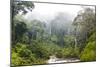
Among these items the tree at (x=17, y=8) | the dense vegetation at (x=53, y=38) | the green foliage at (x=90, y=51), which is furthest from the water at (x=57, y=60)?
the tree at (x=17, y=8)

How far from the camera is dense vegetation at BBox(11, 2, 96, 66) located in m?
2.25

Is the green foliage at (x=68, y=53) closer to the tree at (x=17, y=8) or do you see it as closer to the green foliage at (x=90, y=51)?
the green foliage at (x=90, y=51)

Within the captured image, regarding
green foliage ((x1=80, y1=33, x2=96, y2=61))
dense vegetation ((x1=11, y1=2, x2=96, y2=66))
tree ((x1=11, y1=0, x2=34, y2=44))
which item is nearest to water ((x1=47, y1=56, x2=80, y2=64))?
dense vegetation ((x1=11, y1=2, x2=96, y2=66))

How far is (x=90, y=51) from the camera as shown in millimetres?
2586

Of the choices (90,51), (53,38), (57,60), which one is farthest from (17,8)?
(90,51)

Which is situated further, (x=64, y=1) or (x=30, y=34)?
(x=64, y=1)

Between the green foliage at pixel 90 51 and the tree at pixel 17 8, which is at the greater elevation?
the tree at pixel 17 8

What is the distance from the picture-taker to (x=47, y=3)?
2.37 m

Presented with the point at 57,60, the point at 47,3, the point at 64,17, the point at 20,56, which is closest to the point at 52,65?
the point at 57,60

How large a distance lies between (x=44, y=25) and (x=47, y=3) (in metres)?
0.28

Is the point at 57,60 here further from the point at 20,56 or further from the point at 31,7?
the point at 31,7

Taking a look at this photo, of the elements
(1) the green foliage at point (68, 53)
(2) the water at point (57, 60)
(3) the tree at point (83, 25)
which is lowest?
(2) the water at point (57, 60)

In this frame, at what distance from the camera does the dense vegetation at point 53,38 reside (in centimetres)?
225
